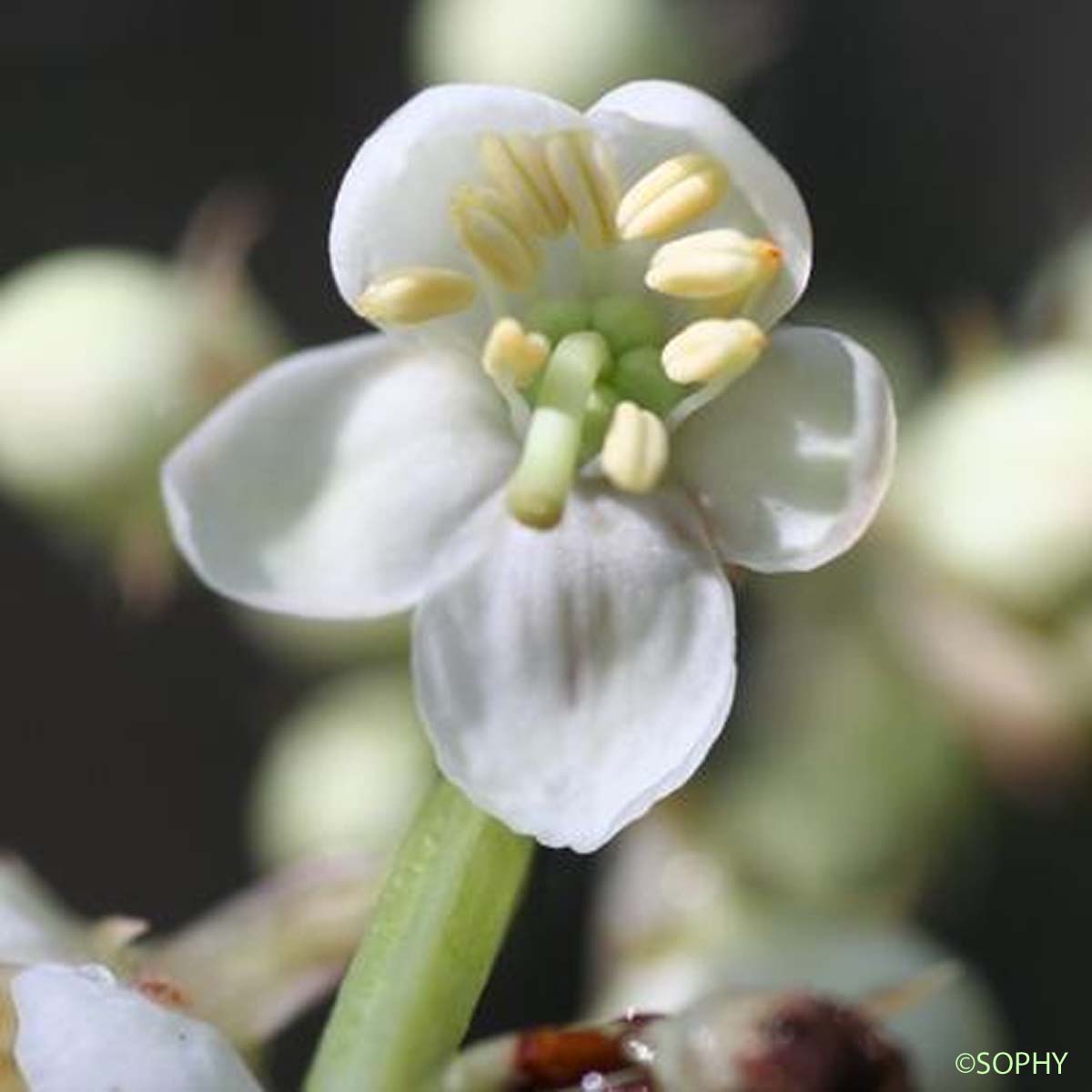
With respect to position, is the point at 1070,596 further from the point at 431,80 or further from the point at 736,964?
the point at 431,80

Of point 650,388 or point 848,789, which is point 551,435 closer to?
point 650,388

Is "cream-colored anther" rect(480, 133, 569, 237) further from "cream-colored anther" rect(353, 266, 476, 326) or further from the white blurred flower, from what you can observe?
the white blurred flower

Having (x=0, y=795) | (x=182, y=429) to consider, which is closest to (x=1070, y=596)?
(x=182, y=429)

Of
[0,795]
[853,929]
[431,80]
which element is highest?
[431,80]

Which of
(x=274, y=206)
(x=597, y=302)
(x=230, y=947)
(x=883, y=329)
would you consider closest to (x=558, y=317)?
(x=597, y=302)

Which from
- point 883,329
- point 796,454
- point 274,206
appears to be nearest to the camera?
point 796,454
